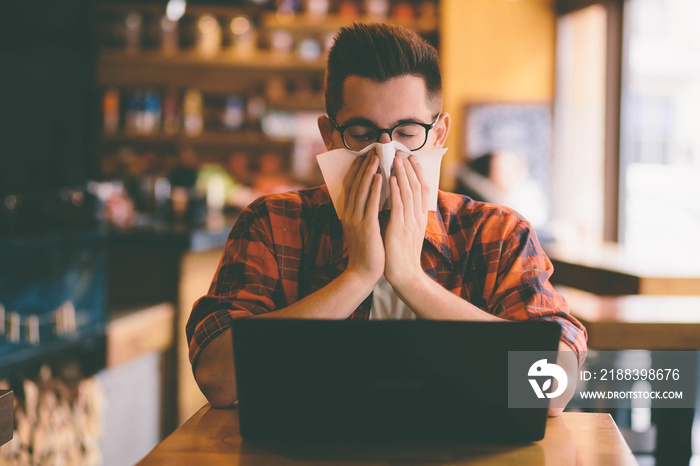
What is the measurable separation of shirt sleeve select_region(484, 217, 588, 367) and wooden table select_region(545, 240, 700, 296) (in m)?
0.97

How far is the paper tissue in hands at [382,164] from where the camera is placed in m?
1.12

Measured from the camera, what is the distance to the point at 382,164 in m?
1.15

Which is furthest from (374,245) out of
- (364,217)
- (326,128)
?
(326,128)

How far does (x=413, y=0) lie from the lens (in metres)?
5.67

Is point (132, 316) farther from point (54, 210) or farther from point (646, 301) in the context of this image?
point (646, 301)

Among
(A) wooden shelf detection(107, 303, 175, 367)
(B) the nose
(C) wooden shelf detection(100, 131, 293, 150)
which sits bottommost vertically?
(A) wooden shelf detection(107, 303, 175, 367)

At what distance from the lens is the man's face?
3.87ft

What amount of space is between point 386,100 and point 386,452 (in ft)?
2.02

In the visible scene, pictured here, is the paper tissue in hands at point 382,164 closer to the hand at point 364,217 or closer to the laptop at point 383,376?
the hand at point 364,217

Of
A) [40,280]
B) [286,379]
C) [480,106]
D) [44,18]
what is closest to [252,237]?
[286,379]

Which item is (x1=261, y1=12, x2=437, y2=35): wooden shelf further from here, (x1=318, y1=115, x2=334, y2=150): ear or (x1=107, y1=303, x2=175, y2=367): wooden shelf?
(x1=318, y1=115, x2=334, y2=150): ear

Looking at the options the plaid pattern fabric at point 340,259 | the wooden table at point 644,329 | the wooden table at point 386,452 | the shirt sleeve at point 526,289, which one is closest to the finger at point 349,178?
the plaid pattern fabric at point 340,259

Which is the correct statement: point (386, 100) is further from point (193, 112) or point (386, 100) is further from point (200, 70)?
point (200, 70)

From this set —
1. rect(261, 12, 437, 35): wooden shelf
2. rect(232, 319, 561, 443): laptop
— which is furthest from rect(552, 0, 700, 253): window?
rect(232, 319, 561, 443): laptop
